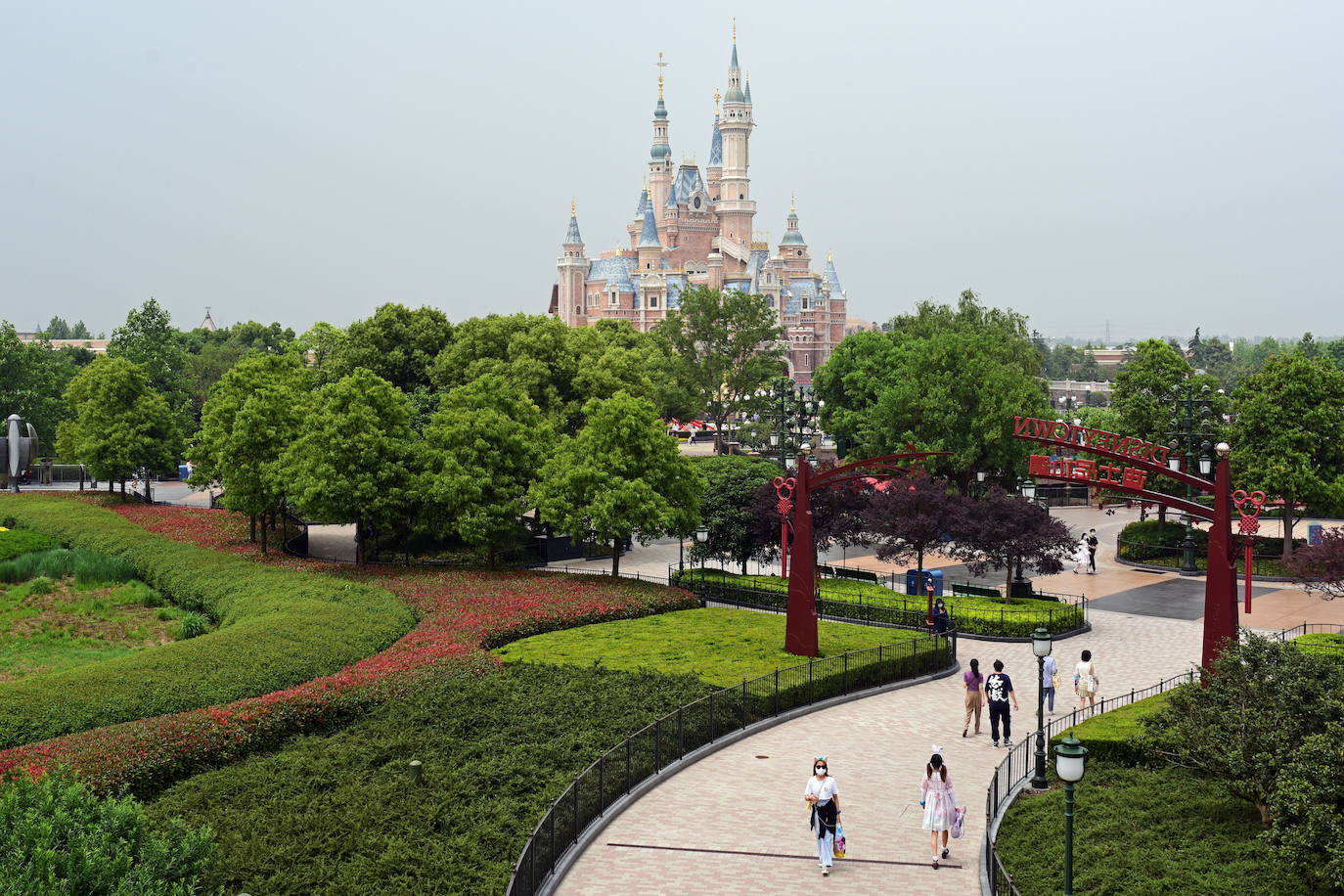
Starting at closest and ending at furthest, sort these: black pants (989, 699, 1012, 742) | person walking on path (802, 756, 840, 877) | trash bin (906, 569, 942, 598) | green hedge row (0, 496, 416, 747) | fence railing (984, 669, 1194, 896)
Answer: fence railing (984, 669, 1194, 896) → person walking on path (802, 756, 840, 877) → green hedge row (0, 496, 416, 747) → black pants (989, 699, 1012, 742) → trash bin (906, 569, 942, 598)

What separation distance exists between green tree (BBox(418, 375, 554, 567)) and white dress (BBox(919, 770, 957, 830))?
2214cm

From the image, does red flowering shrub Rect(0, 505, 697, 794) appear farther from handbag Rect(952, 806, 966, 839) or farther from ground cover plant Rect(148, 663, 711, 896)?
handbag Rect(952, 806, 966, 839)

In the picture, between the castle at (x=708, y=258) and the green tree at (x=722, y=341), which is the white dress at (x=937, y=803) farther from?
the castle at (x=708, y=258)

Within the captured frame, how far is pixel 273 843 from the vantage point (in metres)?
15.4

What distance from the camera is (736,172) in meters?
155

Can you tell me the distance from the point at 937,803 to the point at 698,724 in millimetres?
5946

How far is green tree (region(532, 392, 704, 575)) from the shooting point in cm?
3472

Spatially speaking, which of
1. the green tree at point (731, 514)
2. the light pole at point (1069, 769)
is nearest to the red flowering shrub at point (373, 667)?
the green tree at point (731, 514)

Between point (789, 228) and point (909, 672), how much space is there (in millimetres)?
126376

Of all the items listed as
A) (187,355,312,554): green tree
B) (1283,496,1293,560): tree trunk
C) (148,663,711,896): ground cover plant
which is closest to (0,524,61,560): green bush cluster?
(187,355,312,554): green tree

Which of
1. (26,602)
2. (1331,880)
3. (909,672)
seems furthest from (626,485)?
(1331,880)

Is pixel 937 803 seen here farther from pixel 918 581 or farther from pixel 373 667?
pixel 918 581

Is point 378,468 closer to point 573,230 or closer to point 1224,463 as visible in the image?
Result: point 1224,463

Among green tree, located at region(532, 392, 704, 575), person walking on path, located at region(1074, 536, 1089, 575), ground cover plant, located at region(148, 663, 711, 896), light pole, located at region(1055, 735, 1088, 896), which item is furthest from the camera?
person walking on path, located at region(1074, 536, 1089, 575)
